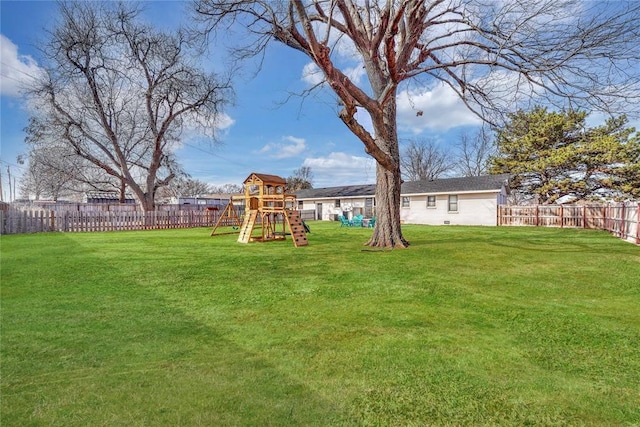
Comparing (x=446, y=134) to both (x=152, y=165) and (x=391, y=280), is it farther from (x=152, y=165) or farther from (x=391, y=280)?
(x=391, y=280)

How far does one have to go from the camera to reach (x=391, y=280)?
20.1 ft

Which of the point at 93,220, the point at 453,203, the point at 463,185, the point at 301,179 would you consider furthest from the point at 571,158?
the point at 301,179

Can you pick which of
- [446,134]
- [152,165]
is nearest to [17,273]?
[152,165]

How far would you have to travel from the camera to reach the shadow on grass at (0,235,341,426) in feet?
7.00

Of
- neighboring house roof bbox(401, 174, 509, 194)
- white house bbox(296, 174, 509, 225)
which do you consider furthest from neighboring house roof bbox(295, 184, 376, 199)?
neighboring house roof bbox(401, 174, 509, 194)

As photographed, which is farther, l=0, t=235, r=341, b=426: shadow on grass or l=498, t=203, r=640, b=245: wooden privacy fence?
l=498, t=203, r=640, b=245: wooden privacy fence

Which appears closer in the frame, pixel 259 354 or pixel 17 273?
pixel 259 354

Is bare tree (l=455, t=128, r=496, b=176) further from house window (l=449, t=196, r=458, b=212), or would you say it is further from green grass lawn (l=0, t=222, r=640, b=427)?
green grass lawn (l=0, t=222, r=640, b=427)

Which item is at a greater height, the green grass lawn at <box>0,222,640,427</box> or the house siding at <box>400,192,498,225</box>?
the house siding at <box>400,192,498,225</box>

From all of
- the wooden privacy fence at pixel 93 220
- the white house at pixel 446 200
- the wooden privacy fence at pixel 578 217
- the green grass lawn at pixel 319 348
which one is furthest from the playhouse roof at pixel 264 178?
the white house at pixel 446 200

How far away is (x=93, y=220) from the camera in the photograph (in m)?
19.7


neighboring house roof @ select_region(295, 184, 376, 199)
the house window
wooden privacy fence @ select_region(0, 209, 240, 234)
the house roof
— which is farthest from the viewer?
neighboring house roof @ select_region(295, 184, 376, 199)

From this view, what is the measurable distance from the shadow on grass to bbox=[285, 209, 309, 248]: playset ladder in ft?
24.2

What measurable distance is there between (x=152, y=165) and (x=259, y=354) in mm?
24697
